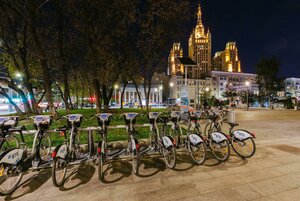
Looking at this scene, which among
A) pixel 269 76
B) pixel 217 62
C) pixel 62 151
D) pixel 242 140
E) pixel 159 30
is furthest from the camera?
pixel 217 62

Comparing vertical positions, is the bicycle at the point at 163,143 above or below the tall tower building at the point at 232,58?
below

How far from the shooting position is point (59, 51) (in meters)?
13.3

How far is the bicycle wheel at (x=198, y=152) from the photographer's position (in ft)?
14.2

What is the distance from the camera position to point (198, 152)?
480 centimetres

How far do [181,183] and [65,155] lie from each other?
8.27 feet

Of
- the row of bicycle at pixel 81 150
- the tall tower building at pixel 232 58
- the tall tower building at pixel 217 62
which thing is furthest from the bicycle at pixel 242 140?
the tall tower building at pixel 217 62

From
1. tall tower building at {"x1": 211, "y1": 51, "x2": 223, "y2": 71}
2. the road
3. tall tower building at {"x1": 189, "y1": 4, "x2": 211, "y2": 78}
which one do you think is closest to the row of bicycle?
the road

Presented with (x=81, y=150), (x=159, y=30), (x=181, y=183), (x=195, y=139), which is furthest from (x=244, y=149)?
(x=159, y=30)

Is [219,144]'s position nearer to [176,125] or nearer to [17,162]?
[176,125]

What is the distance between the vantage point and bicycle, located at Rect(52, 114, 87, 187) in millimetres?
3348

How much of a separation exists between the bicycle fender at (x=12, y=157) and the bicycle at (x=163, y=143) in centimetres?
300

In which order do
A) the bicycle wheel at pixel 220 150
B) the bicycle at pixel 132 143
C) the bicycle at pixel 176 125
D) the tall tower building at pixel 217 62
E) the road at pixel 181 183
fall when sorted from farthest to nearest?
the tall tower building at pixel 217 62 → the bicycle at pixel 176 125 → the bicycle wheel at pixel 220 150 → the bicycle at pixel 132 143 → the road at pixel 181 183

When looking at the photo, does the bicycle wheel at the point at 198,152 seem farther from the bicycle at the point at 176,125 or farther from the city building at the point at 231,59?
the city building at the point at 231,59

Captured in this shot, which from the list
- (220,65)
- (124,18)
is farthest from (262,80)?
(220,65)
